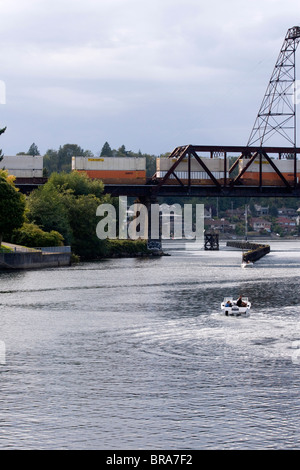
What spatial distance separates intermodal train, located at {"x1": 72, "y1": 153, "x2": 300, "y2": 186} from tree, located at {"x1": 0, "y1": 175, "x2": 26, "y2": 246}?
6185 centimetres

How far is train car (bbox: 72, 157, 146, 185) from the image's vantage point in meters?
178

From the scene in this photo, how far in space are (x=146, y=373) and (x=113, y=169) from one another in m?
140

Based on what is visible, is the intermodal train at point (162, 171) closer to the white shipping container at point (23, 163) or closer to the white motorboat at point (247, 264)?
the white shipping container at point (23, 163)

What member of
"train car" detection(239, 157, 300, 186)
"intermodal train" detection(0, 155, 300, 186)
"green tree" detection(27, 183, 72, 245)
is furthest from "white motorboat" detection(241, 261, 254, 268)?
"train car" detection(239, 157, 300, 186)

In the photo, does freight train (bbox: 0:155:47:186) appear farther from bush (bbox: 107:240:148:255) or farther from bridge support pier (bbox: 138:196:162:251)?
bridge support pier (bbox: 138:196:162:251)

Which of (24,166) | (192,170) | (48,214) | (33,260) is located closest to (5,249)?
(33,260)

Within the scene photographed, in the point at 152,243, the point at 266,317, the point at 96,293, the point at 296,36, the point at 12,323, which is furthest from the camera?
the point at 296,36

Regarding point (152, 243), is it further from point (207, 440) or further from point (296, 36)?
point (207, 440)

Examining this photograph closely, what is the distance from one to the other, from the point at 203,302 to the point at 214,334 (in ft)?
64.1

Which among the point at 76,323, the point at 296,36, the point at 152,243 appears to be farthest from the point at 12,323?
the point at 296,36

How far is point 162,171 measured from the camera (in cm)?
17862

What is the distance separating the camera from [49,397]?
35.7 metres

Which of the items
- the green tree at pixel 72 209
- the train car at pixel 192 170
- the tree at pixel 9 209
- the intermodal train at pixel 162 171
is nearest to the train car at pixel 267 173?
the intermodal train at pixel 162 171

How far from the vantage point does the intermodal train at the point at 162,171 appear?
17800 cm
